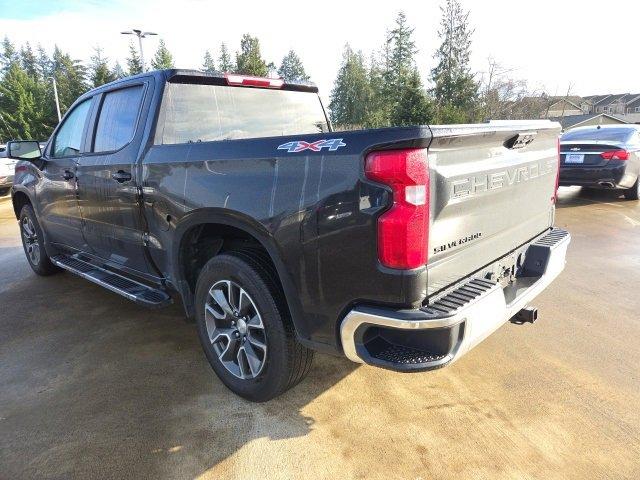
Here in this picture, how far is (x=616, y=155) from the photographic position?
8391 millimetres

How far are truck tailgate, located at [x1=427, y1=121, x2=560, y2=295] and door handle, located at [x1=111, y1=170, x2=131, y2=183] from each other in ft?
7.48

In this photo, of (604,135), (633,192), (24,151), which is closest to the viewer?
(24,151)

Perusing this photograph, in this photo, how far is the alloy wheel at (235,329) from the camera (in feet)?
8.59

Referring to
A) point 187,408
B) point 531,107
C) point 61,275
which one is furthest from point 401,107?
point 187,408

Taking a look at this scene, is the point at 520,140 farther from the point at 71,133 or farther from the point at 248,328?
the point at 71,133

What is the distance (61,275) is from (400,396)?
457cm

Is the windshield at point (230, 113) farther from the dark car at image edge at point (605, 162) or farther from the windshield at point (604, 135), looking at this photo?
the windshield at point (604, 135)

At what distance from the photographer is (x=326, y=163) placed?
2047 mm

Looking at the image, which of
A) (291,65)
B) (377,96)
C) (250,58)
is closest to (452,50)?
(377,96)

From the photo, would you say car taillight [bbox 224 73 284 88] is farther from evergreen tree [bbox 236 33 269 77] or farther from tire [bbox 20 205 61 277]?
evergreen tree [bbox 236 33 269 77]

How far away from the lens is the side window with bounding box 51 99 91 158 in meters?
4.09

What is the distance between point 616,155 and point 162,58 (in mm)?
74606

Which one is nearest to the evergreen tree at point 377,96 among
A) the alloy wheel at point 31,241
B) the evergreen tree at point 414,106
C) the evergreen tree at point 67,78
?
the evergreen tree at point 414,106

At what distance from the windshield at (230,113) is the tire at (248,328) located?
3.63ft
